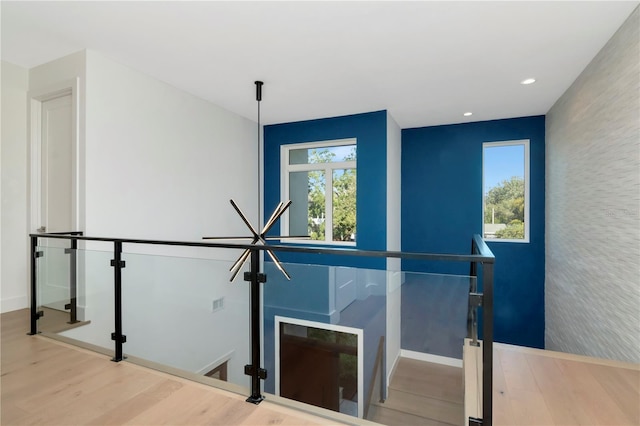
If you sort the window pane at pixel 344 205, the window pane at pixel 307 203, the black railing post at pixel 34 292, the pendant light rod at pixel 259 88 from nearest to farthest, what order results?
the black railing post at pixel 34 292 < the pendant light rod at pixel 259 88 < the window pane at pixel 344 205 < the window pane at pixel 307 203

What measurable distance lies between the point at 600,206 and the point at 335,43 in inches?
110

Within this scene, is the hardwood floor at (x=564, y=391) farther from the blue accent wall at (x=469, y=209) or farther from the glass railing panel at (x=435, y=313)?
the blue accent wall at (x=469, y=209)

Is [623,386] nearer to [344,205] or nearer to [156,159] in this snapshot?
[344,205]

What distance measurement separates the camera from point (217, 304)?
3.17 meters

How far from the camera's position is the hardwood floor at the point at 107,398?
1693 mm

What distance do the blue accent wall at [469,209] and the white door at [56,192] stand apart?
4510mm

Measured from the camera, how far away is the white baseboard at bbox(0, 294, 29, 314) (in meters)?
3.21

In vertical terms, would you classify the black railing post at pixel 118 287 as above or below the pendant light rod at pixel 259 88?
below

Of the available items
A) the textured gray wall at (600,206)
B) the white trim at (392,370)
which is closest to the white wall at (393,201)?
the white trim at (392,370)

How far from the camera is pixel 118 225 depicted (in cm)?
315

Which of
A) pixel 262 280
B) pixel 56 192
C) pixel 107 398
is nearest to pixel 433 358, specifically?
pixel 262 280

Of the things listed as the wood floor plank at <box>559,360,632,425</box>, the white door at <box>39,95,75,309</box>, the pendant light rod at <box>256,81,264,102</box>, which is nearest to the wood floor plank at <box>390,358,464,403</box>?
the wood floor plank at <box>559,360,632,425</box>

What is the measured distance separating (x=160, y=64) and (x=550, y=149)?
16.4ft

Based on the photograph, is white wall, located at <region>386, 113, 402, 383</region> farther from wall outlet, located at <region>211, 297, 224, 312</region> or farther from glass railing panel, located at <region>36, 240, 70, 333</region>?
glass railing panel, located at <region>36, 240, 70, 333</region>
